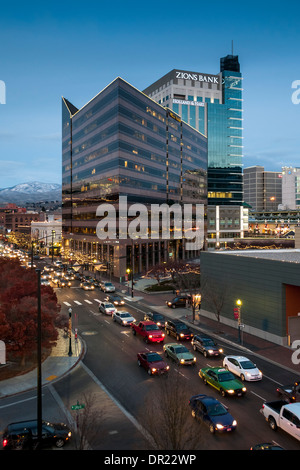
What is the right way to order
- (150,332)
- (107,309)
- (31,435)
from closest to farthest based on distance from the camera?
1. (31,435)
2. (150,332)
3. (107,309)

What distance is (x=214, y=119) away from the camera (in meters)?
163

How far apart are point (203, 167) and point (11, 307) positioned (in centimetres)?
11343

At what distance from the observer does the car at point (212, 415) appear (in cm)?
1702

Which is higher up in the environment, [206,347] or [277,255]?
[277,255]

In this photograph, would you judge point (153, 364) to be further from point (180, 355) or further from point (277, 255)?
point (277, 255)

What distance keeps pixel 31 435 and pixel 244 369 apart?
14.1 metres

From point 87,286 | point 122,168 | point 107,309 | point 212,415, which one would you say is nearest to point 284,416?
point 212,415

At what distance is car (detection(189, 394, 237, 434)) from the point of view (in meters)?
17.0

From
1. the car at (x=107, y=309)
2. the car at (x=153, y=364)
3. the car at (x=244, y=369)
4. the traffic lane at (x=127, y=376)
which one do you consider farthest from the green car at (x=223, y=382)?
the car at (x=107, y=309)

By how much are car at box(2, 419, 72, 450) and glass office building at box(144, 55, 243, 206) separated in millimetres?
148323

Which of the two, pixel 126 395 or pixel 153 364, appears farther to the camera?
pixel 153 364

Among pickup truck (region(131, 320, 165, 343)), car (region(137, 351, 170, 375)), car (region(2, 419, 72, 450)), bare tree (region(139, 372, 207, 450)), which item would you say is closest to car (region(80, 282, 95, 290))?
pickup truck (region(131, 320, 165, 343))

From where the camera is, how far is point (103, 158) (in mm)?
84438
